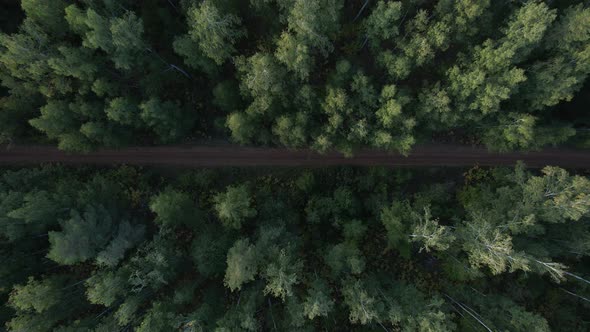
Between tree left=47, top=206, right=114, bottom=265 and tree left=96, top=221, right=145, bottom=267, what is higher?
tree left=47, top=206, right=114, bottom=265

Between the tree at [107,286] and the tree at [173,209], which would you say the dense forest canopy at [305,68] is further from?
the tree at [107,286]

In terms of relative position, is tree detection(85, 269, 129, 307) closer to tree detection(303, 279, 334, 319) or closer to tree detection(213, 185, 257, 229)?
tree detection(213, 185, 257, 229)

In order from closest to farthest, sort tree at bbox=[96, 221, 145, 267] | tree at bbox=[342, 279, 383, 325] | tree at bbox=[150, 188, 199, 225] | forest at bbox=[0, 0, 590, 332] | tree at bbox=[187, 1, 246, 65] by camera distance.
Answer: tree at bbox=[187, 1, 246, 65] < tree at bbox=[342, 279, 383, 325] < forest at bbox=[0, 0, 590, 332] < tree at bbox=[96, 221, 145, 267] < tree at bbox=[150, 188, 199, 225]

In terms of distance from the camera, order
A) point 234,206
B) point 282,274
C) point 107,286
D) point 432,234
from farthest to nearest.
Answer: point 234,206 → point 107,286 → point 432,234 → point 282,274

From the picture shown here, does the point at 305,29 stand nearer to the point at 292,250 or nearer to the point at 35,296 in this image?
the point at 292,250

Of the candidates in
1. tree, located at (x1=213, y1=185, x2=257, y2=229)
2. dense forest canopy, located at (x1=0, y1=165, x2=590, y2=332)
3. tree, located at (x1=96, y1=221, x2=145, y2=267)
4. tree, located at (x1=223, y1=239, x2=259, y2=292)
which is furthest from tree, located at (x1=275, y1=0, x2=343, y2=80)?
tree, located at (x1=96, y1=221, x2=145, y2=267)

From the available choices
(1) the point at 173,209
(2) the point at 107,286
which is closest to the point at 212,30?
(1) the point at 173,209

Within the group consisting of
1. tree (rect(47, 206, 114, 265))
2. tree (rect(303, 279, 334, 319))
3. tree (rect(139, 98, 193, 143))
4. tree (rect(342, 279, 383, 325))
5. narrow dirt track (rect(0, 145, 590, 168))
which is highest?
tree (rect(139, 98, 193, 143))

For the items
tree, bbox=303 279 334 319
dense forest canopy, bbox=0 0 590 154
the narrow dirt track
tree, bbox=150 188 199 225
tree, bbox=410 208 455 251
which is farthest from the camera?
the narrow dirt track
